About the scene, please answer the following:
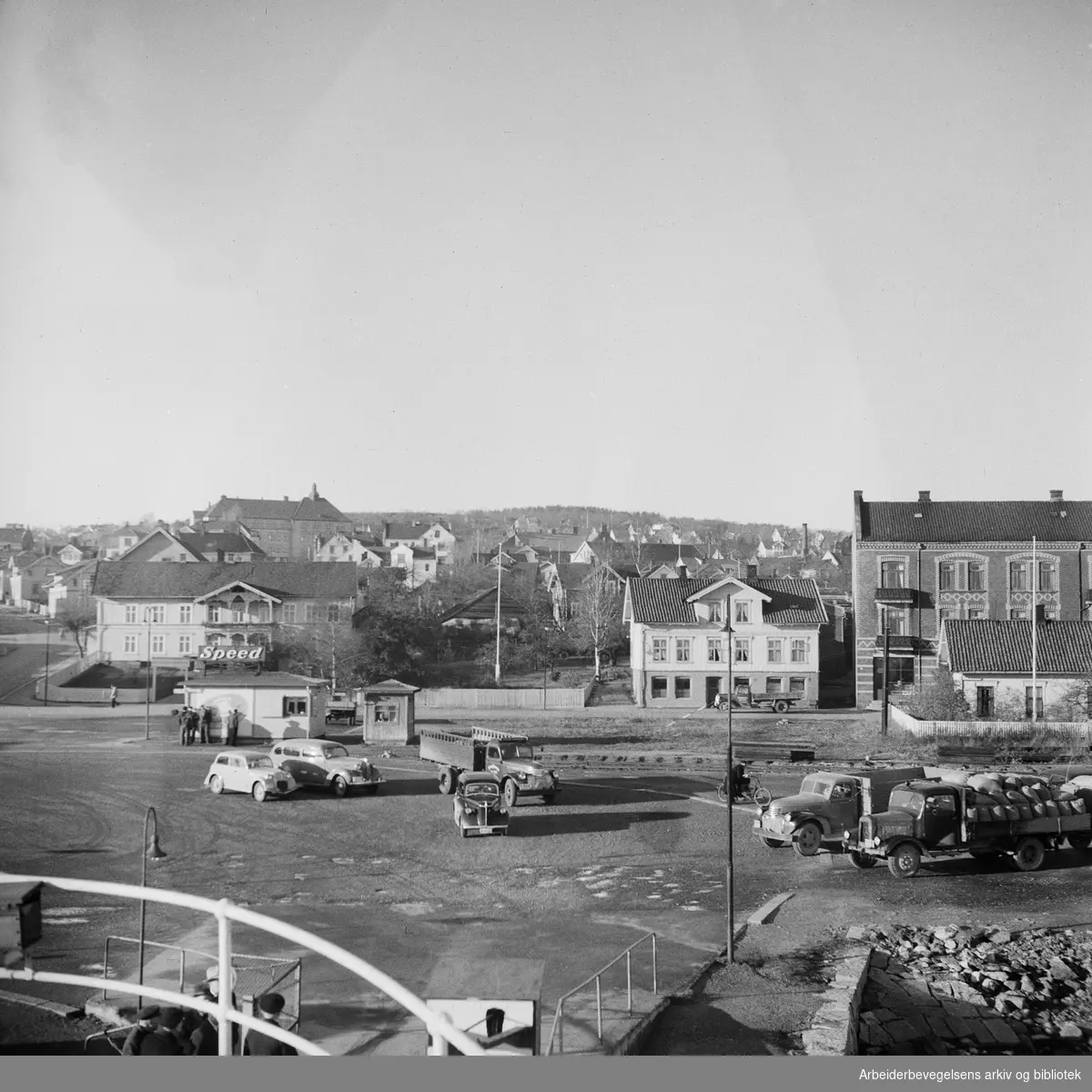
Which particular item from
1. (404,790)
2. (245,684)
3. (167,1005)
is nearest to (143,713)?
(245,684)

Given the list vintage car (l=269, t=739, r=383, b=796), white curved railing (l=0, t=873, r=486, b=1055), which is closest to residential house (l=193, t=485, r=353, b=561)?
vintage car (l=269, t=739, r=383, b=796)

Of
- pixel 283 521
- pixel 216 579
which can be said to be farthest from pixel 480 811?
pixel 283 521

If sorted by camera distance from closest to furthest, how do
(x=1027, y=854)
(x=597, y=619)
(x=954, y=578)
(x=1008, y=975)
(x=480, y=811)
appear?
(x=1008, y=975) → (x=1027, y=854) → (x=480, y=811) → (x=954, y=578) → (x=597, y=619)

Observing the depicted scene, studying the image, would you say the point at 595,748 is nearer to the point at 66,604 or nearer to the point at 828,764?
the point at 828,764

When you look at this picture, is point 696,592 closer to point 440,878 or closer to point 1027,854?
point 1027,854

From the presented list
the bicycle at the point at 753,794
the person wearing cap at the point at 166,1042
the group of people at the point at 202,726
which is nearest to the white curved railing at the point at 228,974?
the person wearing cap at the point at 166,1042

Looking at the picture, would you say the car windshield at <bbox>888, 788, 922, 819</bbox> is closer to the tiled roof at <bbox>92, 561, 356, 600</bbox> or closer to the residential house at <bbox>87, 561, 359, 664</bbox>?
the residential house at <bbox>87, 561, 359, 664</bbox>
